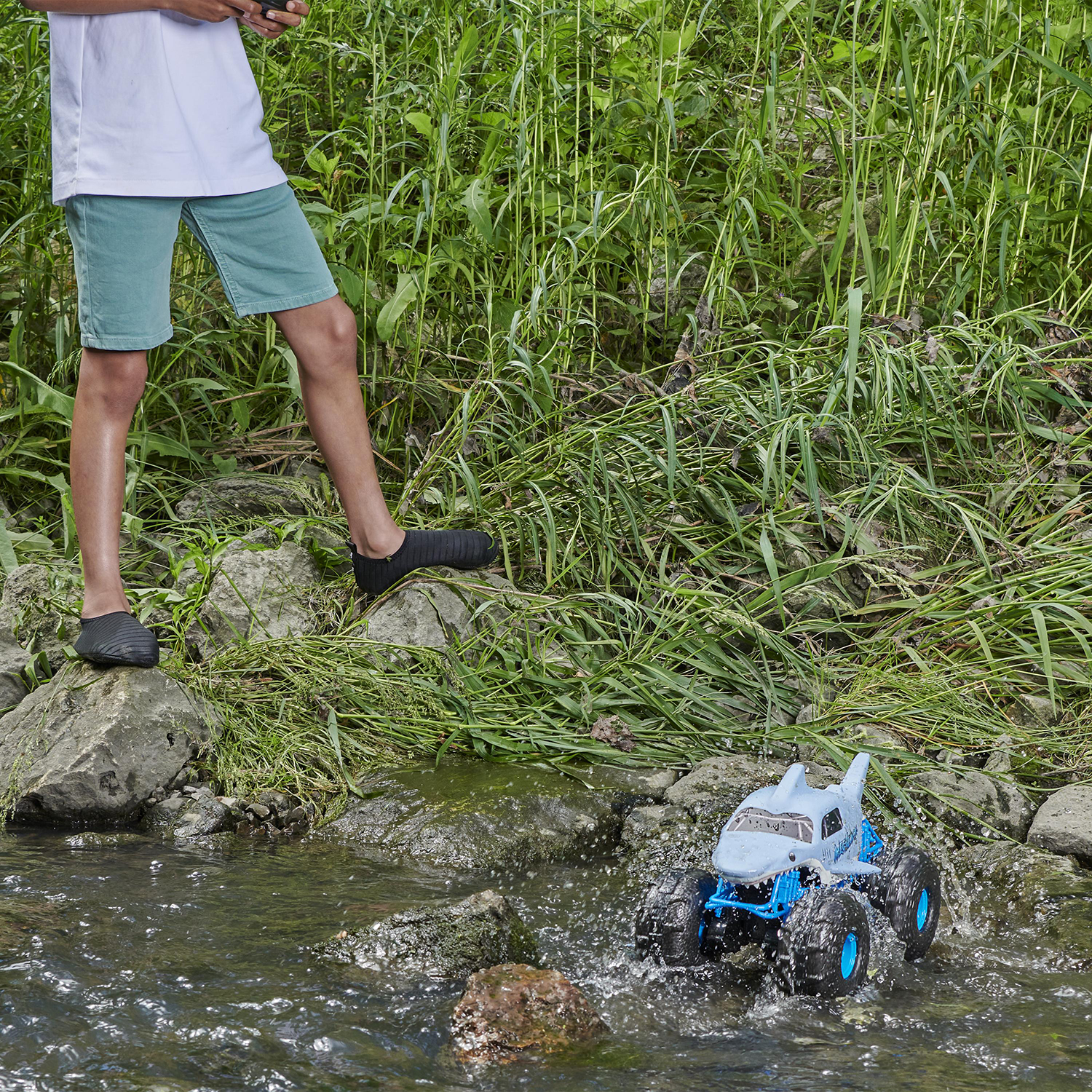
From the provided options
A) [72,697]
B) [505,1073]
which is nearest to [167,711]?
[72,697]

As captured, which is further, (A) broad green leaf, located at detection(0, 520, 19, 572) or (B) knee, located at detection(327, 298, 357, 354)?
(A) broad green leaf, located at detection(0, 520, 19, 572)

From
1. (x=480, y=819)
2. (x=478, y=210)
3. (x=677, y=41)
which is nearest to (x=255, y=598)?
(x=480, y=819)

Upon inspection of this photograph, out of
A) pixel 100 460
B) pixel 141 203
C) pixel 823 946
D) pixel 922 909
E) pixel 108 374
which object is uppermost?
pixel 141 203

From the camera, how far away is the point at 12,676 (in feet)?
10.6

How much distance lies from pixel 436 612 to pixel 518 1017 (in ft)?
5.61

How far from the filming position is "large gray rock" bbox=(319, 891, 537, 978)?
6.91 ft

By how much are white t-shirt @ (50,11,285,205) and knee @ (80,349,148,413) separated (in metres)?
0.38

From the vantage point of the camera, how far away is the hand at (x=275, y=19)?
3100 millimetres

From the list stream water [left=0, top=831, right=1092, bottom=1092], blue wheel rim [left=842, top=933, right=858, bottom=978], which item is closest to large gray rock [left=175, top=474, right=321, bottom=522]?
stream water [left=0, top=831, right=1092, bottom=1092]

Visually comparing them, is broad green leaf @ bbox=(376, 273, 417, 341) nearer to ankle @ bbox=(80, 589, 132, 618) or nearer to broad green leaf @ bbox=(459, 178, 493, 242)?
broad green leaf @ bbox=(459, 178, 493, 242)

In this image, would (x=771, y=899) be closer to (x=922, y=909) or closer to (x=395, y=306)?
(x=922, y=909)

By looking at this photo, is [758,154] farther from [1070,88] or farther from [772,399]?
[1070,88]

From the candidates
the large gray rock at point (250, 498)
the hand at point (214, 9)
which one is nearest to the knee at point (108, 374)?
the hand at point (214, 9)

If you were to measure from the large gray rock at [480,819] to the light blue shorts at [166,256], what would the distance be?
49.1 inches
